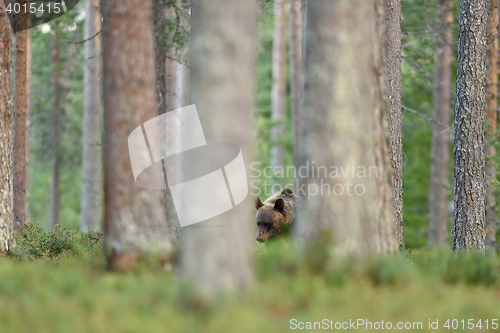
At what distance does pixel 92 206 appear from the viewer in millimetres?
17484

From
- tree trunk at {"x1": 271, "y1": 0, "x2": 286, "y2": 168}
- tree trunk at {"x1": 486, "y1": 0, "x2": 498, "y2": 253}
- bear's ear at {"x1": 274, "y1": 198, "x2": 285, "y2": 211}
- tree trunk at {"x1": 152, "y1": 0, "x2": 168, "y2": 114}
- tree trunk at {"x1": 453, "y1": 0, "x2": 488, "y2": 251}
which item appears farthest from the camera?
tree trunk at {"x1": 271, "y1": 0, "x2": 286, "y2": 168}

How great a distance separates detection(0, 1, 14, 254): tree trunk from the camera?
24.2 ft

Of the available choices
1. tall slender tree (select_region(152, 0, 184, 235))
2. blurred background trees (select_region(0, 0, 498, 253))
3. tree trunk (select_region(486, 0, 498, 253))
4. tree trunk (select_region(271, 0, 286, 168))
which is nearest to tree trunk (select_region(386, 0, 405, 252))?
blurred background trees (select_region(0, 0, 498, 253))

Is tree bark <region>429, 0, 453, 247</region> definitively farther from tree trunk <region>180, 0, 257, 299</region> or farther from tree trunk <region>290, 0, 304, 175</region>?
tree trunk <region>180, 0, 257, 299</region>

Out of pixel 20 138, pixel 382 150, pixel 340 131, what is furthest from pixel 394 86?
pixel 20 138

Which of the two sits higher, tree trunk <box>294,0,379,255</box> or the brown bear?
tree trunk <box>294,0,379,255</box>

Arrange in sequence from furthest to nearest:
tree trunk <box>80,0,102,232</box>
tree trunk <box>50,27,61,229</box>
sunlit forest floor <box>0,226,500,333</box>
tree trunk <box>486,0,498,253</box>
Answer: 1. tree trunk <box>50,27,61,229</box>
2. tree trunk <box>80,0,102,232</box>
3. tree trunk <box>486,0,498,253</box>
4. sunlit forest floor <box>0,226,500,333</box>

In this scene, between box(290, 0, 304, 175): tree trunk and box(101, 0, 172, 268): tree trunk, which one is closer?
box(101, 0, 172, 268): tree trunk

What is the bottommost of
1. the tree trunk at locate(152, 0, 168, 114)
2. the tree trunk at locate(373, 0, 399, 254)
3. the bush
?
the bush

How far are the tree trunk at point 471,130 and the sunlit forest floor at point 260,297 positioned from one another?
342cm

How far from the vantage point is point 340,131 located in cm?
581

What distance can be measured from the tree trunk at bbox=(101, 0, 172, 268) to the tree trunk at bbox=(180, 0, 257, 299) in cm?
115

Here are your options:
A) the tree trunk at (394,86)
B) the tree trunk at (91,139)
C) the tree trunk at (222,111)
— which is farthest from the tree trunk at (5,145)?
the tree trunk at (91,139)

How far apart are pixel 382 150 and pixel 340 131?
67cm
